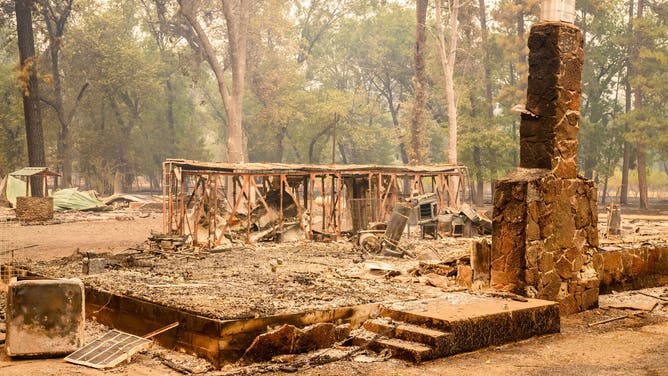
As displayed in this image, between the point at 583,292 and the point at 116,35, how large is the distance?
166ft

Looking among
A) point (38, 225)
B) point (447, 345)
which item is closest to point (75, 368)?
point (447, 345)

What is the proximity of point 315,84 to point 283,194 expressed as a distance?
2022 inches

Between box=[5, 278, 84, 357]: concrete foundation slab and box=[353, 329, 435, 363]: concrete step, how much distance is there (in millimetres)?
3629

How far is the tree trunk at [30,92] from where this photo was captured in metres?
34.5

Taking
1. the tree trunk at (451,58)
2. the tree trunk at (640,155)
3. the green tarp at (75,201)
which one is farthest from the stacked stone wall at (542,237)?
the green tarp at (75,201)

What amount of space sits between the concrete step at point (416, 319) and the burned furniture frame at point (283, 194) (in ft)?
41.7

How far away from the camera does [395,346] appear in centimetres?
916

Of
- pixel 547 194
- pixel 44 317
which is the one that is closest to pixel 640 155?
pixel 547 194

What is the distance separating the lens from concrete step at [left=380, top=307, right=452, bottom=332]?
30.6 ft

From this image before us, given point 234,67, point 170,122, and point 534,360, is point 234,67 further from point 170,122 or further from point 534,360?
point 534,360

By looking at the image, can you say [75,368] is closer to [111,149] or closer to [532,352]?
[532,352]

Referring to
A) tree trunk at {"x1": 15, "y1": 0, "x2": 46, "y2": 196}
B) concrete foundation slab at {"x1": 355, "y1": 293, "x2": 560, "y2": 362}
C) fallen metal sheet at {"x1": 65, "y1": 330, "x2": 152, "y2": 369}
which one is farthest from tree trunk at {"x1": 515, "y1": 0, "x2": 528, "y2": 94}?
fallen metal sheet at {"x1": 65, "y1": 330, "x2": 152, "y2": 369}

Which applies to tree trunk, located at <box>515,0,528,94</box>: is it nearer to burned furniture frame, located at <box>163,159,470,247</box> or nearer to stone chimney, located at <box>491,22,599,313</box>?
burned furniture frame, located at <box>163,159,470,247</box>

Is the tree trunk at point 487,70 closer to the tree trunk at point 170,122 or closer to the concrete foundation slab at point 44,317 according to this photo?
the tree trunk at point 170,122
